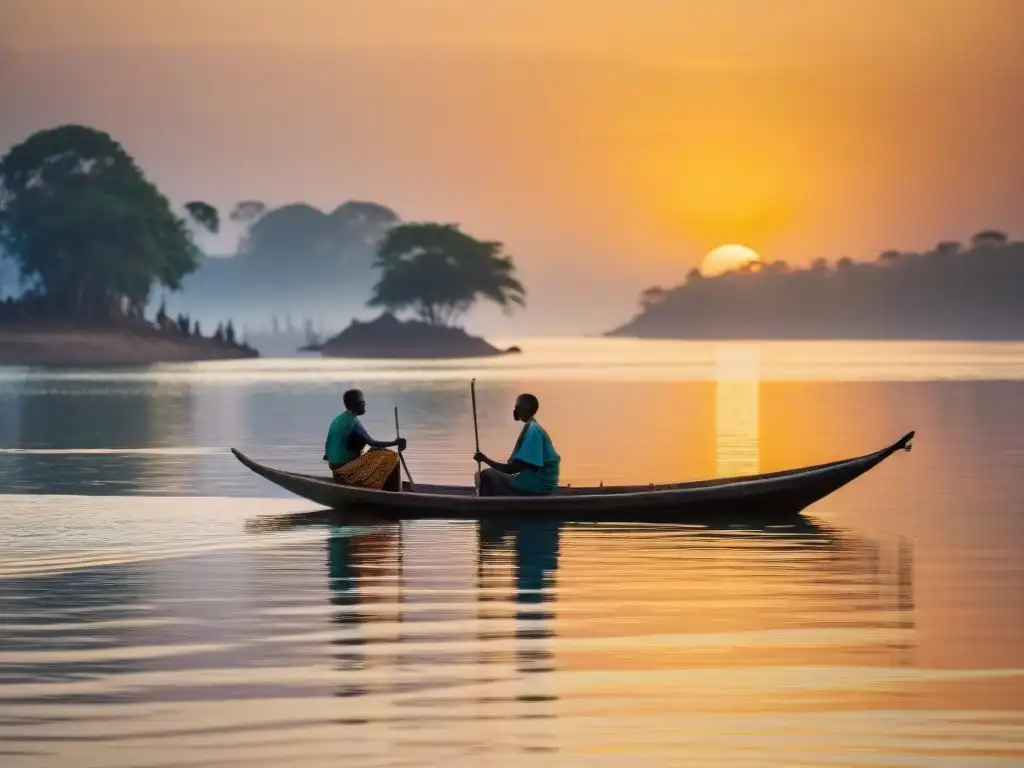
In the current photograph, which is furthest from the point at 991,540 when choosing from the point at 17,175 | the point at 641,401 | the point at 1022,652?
the point at 17,175

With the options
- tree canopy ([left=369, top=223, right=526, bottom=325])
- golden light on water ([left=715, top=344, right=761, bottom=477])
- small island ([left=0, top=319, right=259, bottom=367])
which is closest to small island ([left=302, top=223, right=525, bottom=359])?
tree canopy ([left=369, top=223, right=526, bottom=325])

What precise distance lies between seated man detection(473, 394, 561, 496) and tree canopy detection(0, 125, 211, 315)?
360ft

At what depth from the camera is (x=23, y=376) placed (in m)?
93.4

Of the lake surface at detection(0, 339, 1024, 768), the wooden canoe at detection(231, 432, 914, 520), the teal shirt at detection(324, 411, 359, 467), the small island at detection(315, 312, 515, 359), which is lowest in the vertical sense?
the lake surface at detection(0, 339, 1024, 768)

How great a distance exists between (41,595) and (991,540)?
9727mm

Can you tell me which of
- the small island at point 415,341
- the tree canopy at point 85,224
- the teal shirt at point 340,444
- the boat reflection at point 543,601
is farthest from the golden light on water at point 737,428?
the small island at point 415,341

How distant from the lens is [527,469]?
779 inches

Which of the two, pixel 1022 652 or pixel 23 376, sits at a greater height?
pixel 23 376

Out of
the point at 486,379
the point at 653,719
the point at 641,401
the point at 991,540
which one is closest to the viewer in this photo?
the point at 653,719

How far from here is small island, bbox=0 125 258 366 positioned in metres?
127

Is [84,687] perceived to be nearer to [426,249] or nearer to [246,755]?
[246,755]

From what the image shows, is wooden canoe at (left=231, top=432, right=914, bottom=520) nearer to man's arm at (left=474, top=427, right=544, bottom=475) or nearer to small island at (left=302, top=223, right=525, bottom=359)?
man's arm at (left=474, top=427, right=544, bottom=475)

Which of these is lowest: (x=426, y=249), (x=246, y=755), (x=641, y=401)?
(x=246, y=755)

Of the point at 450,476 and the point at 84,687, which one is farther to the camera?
the point at 450,476
